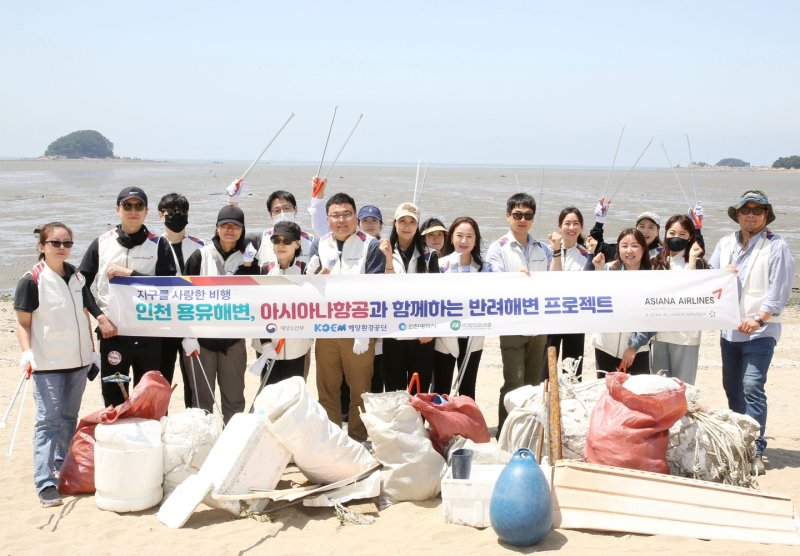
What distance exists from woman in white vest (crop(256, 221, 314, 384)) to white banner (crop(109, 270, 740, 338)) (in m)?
0.16

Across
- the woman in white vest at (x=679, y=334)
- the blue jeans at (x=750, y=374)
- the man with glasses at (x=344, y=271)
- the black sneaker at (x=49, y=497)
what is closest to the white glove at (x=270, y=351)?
the man with glasses at (x=344, y=271)

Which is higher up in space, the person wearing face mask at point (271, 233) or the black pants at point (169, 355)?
the person wearing face mask at point (271, 233)

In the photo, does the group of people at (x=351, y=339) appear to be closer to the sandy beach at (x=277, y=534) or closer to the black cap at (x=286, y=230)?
the black cap at (x=286, y=230)

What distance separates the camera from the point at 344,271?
691 cm

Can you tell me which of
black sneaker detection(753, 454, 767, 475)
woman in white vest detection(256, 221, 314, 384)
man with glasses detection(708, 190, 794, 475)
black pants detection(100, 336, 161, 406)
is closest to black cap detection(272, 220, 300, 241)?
woman in white vest detection(256, 221, 314, 384)

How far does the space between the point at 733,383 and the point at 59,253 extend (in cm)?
551

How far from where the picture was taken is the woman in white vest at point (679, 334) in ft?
23.0

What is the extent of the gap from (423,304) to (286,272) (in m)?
1.20

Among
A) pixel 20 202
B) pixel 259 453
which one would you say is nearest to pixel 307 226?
pixel 20 202

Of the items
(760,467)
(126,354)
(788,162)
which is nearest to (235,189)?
(126,354)

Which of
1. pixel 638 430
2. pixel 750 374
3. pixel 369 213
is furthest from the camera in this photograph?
pixel 369 213

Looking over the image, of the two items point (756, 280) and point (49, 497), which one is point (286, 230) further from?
point (756, 280)

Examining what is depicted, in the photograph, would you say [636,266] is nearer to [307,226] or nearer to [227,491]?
[227,491]

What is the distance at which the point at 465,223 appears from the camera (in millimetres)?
7141
